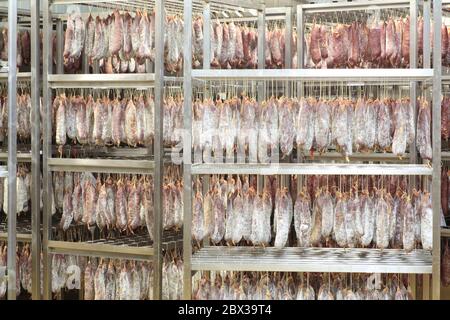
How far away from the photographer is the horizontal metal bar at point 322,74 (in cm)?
425

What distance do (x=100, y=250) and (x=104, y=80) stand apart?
4.32 feet

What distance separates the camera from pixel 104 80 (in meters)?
5.18

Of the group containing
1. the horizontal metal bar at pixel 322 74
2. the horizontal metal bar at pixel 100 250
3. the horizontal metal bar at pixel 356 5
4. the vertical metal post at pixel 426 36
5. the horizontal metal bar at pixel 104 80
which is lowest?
the horizontal metal bar at pixel 100 250

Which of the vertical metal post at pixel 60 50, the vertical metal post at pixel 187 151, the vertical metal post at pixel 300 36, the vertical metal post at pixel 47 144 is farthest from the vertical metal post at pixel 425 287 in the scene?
the vertical metal post at pixel 60 50

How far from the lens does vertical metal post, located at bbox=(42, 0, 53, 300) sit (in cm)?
538

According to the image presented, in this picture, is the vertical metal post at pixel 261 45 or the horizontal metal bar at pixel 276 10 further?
the horizontal metal bar at pixel 276 10

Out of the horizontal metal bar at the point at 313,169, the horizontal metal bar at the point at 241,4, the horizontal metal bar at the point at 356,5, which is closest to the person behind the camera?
the horizontal metal bar at the point at 313,169

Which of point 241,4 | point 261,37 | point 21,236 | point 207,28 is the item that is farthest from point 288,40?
point 21,236

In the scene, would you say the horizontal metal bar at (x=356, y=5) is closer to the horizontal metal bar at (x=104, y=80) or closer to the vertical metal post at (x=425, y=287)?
the horizontal metal bar at (x=104, y=80)

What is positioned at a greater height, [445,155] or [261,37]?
[261,37]

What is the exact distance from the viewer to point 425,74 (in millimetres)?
4250

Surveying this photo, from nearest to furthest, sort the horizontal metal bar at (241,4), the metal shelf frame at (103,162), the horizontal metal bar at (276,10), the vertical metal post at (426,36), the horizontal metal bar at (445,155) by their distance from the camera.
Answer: the vertical metal post at (426,36), the metal shelf frame at (103,162), the horizontal metal bar at (241,4), the horizontal metal bar at (445,155), the horizontal metal bar at (276,10)

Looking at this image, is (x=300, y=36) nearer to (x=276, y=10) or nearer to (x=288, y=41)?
→ (x=288, y=41)

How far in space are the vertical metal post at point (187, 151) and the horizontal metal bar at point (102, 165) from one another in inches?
28.2
